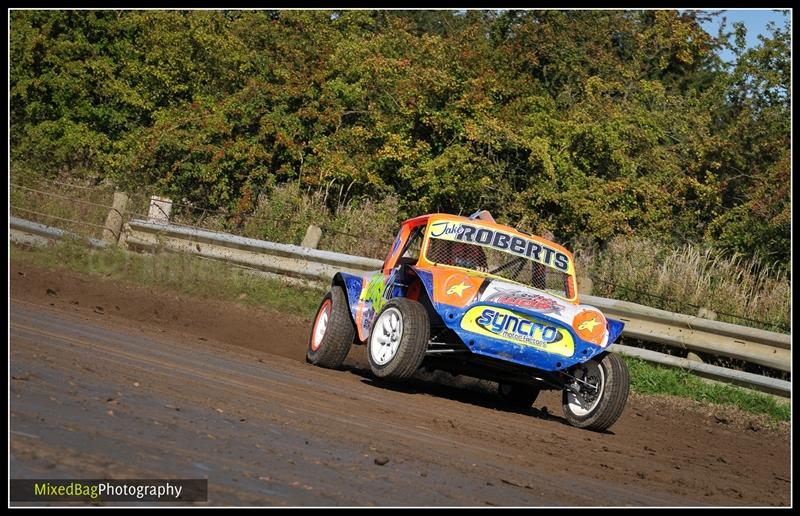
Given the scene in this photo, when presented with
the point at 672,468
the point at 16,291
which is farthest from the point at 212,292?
the point at 672,468

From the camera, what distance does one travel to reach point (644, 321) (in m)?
14.2

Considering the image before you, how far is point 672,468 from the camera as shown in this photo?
25.3 feet

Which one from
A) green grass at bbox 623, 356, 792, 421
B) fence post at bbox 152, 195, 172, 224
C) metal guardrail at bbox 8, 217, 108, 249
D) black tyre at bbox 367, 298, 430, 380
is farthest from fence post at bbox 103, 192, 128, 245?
black tyre at bbox 367, 298, 430, 380

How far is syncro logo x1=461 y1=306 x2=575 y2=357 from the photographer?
934 centimetres

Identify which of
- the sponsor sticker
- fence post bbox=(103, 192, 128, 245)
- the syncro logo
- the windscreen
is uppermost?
the windscreen

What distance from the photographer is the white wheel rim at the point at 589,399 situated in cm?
965

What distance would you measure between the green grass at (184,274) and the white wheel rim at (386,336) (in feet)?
20.5

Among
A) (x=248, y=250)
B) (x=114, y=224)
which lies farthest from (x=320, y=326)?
(x=114, y=224)

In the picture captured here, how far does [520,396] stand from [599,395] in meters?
1.70

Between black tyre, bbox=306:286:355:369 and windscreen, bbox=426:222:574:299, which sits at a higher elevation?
windscreen, bbox=426:222:574:299

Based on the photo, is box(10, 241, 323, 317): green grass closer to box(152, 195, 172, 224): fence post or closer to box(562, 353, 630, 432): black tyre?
box(152, 195, 172, 224): fence post

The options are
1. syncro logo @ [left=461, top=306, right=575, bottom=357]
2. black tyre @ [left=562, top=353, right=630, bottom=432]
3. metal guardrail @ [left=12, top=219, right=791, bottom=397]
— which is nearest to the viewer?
syncro logo @ [left=461, top=306, right=575, bottom=357]

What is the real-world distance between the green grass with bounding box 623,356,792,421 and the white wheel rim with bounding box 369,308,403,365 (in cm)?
459

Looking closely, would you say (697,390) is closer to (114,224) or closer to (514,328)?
(514,328)
